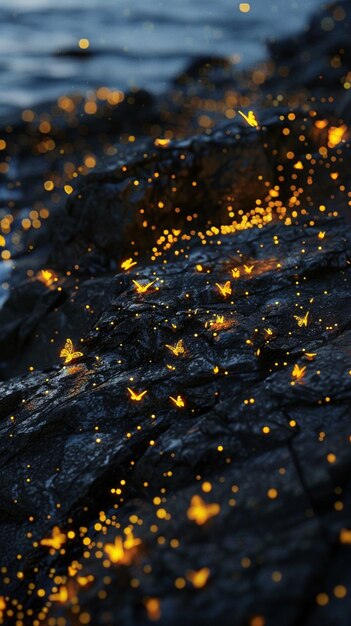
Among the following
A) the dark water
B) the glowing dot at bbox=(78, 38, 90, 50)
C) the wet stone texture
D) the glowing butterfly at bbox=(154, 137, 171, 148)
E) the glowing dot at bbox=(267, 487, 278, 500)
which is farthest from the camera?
the glowing dot at bbox=(78, 38, 90, 50)

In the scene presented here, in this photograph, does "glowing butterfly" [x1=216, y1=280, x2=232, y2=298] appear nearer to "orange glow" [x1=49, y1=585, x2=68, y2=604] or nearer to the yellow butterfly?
the yellow butterfly

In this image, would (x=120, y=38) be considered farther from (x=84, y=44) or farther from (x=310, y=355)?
(x=310, y=355)

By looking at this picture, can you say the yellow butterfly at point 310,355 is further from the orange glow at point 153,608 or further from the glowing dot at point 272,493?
the orange glow at point 153,608

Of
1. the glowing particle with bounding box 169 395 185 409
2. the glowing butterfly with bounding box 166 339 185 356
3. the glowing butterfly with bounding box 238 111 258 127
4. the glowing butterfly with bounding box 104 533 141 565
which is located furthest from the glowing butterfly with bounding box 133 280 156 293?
the glowing butterfly with bounding box 238 111 258 127

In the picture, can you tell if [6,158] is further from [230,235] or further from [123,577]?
[123,577]

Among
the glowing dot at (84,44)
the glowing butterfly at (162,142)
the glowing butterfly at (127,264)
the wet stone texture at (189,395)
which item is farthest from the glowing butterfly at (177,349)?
the glowing dot at (84,44)
